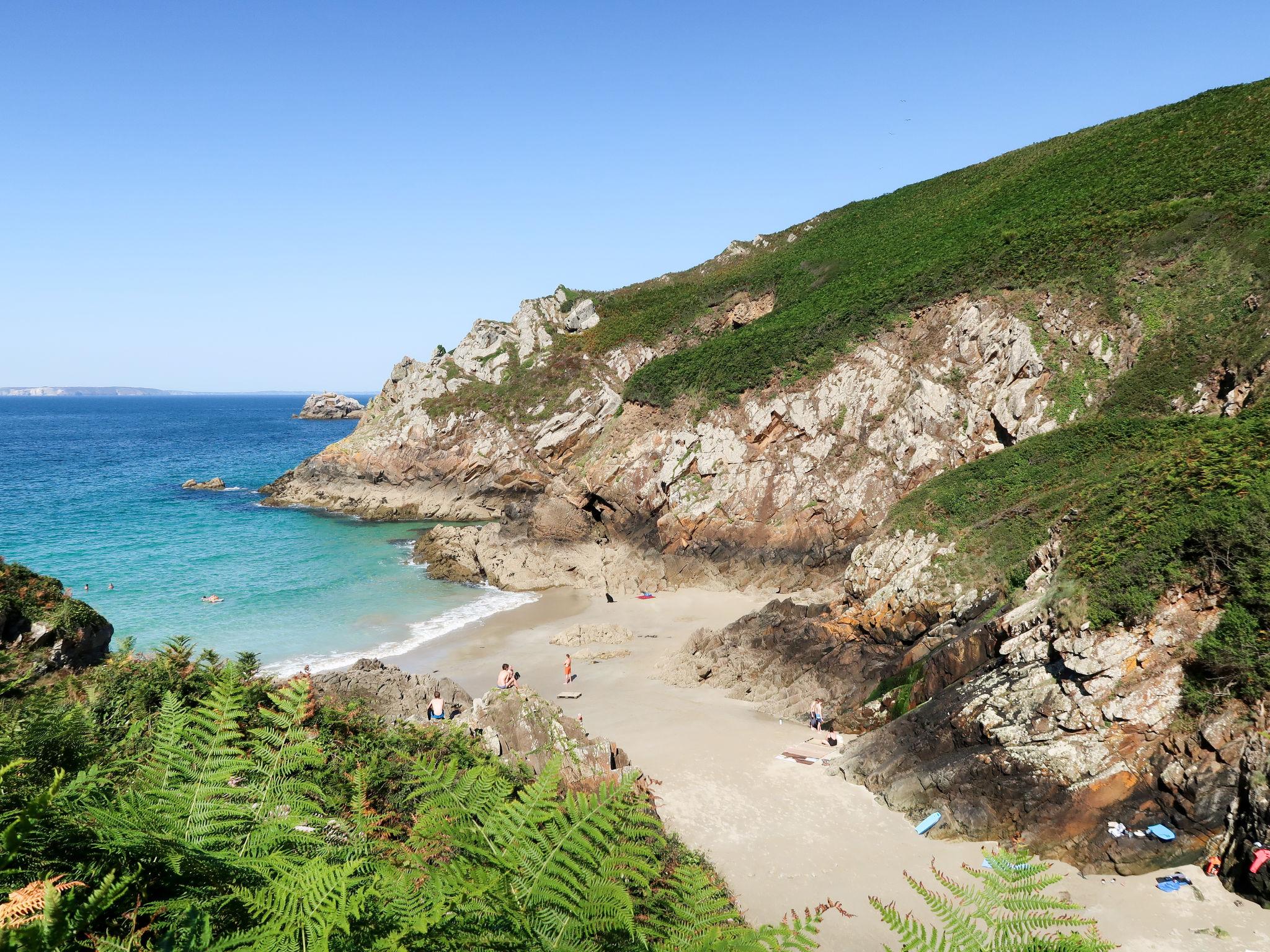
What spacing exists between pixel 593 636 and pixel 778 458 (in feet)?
42.5

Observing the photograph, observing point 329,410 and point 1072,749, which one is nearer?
point 1072,749

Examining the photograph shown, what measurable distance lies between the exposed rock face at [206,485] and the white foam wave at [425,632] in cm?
3382

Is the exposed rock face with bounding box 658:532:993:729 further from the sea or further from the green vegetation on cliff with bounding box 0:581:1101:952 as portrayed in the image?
the green vegetation on cliff with bounding box 0:581:1101:952

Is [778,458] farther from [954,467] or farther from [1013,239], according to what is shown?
[1013,239]

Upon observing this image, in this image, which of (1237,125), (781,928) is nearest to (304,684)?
(781,928)

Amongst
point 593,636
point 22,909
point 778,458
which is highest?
point 22,909

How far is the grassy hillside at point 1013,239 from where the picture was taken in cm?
2831

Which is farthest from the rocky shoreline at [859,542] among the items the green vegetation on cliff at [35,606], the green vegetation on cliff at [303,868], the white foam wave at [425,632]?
the green vegetation on cliff at [35,606]

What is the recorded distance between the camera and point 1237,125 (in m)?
31.8

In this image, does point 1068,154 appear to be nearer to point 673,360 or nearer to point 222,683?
point 673,360

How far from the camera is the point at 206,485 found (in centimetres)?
5475

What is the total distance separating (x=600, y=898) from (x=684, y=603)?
27.2 metres

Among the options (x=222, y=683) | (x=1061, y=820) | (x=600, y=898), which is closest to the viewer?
(x=600, y=898)

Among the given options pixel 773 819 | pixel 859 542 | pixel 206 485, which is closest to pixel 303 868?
pixel 773 819
